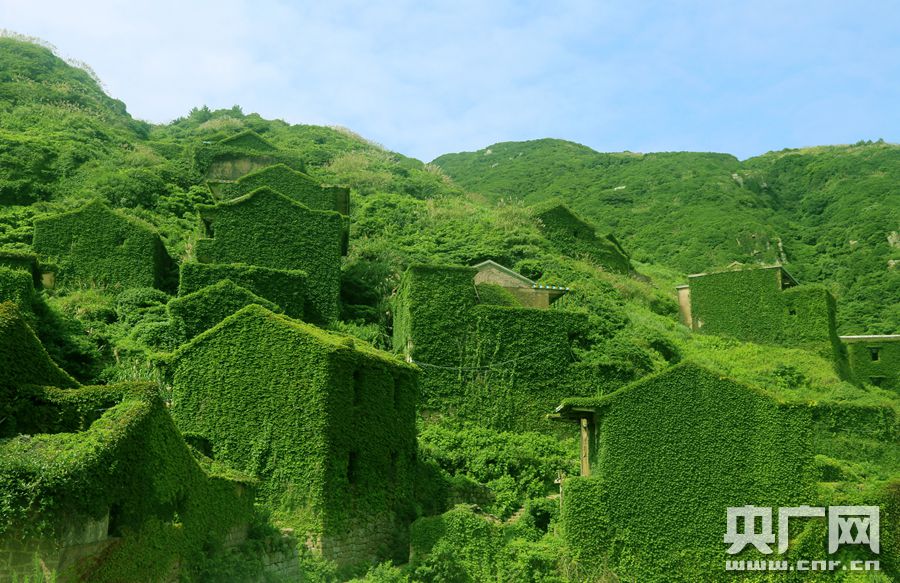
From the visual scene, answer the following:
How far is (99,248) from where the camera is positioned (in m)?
34.0

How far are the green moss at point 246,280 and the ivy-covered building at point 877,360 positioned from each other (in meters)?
30.7

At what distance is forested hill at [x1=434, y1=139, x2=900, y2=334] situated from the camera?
66.2 m

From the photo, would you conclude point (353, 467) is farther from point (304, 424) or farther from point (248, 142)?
point (248, 142)

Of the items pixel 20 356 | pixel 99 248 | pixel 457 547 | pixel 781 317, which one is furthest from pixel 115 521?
pixel 781 317

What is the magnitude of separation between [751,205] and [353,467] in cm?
6839

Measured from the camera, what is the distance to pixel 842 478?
27672 mm

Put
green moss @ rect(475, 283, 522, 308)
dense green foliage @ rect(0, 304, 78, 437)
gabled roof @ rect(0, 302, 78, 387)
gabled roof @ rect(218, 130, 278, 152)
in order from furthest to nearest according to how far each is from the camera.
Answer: gabled roof @ rect(218, 130, 278, 152) → green moss @ rect(475, 283, 522, 308) → gabled roof @ rect(0, 302, 78, 387) → dense green foliage @ rect(0, 304, 78, 437)

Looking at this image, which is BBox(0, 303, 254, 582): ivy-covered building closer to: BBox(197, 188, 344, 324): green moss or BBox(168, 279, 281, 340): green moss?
BBox(168, 279, 281, 340): green moss

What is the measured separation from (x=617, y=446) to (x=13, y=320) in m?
14.9

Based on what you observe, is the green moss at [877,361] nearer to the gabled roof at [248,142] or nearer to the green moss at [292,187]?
the green moss at [292,187]

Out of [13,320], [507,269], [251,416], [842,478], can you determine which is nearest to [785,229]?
[507,269]

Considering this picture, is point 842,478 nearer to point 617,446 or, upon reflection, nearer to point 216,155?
point 617,446

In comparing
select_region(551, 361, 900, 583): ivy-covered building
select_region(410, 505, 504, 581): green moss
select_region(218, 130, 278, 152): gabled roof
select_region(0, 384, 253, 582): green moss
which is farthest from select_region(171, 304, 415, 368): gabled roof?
select_region(218, 130, 278, 152): gabled roof

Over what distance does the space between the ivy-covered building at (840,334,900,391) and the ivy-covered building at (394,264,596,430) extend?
21.6 metres
